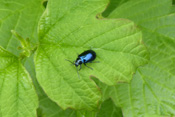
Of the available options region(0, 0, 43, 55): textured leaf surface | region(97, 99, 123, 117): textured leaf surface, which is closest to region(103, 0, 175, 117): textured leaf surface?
region(97, 99, 123, 117): textured leaf surface

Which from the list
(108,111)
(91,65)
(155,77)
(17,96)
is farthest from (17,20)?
(155,77)

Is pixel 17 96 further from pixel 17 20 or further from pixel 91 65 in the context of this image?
pixel 17 20

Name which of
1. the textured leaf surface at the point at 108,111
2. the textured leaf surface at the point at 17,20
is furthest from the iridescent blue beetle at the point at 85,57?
the textured leaf surface at the point at 108,111

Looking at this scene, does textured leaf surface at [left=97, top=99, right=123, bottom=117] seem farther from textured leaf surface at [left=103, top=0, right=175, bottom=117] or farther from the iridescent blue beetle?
the iridescent blue beetle

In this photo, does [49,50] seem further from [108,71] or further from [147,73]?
[147,73]

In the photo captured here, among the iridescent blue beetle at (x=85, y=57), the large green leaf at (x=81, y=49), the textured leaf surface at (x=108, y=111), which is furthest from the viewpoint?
the textured leaf surface at (x=108, y=111)

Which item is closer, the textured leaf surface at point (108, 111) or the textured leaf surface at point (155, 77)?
the textured leaf surface at point (155, 77)

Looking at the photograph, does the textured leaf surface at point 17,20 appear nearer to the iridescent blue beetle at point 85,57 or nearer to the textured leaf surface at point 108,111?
the iridescent blue beetle at point 85,57

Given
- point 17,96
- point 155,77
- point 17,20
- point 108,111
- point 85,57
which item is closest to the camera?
point 17,96
